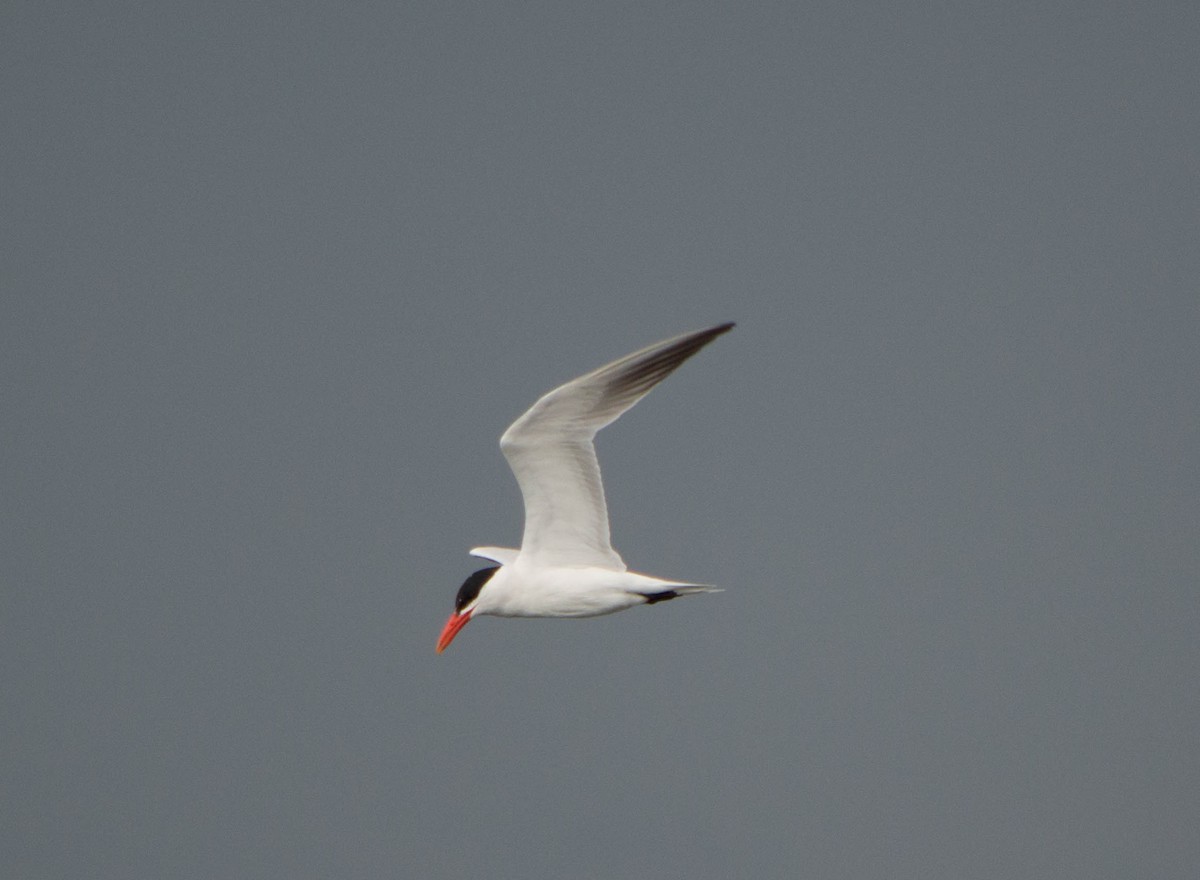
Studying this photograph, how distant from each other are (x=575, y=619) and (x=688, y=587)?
1023mm

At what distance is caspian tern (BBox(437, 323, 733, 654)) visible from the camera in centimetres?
729

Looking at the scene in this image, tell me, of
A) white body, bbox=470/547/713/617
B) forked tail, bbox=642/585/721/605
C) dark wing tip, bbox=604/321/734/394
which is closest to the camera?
forked tail, bbox=642/585/721/605

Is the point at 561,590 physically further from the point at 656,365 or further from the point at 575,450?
the point at 656,365

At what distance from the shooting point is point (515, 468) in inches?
302

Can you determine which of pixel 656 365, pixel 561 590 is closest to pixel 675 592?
pixel 561 590

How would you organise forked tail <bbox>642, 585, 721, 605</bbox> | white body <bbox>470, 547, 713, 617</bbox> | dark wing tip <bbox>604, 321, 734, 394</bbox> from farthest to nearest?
white body <bbox>470, 547, 713, 617</bbox>
dark wing tip <bbox>604, 321, 734, 394</bbox>
forked tail <bbox>642, 585, 721, 605</bbox>

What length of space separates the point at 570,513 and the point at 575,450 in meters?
0.47

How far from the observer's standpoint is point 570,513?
782 centimetres

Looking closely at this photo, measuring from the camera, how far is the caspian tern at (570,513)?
7.29 meters

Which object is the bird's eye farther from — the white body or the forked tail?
the forked tail

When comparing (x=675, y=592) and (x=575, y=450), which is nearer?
(x=675, y=592)

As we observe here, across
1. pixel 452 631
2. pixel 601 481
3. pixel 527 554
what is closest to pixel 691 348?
pixel 601 481

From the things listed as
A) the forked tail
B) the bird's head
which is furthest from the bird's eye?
the forked tail

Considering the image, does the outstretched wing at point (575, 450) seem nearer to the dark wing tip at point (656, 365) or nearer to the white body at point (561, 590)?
the dark wing tip at point (656, 365)
